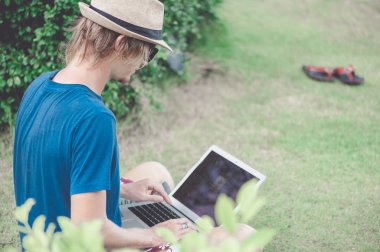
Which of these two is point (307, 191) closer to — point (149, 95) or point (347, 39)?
point (149, 95)

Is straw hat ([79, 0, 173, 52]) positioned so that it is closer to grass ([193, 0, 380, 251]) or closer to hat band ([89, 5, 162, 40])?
hat band ([89, 5, 162, 40])

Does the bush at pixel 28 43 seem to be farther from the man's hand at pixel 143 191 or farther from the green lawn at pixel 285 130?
the man's hand at pixel 143 191

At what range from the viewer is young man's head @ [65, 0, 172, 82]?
1.87 m

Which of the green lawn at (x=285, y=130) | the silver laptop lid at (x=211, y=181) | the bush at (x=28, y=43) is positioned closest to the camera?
the silver laptop lid at (x=211, y=181)

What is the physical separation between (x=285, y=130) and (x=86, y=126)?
11.5 feet

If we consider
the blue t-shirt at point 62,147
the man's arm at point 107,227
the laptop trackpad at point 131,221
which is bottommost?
the laptop trackpad at point 131,221

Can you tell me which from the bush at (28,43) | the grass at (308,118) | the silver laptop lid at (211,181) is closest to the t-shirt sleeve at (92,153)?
the silver laptop lid at (211,181)

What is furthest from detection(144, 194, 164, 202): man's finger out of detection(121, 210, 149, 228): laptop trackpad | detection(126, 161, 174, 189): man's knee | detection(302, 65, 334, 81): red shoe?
detection(302, 65, 334, 81): red shoe

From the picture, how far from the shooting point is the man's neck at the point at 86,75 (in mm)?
1825

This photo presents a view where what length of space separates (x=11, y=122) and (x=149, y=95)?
1345 mm

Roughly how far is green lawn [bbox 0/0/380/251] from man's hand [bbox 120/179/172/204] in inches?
43.8

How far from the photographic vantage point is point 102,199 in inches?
66.3

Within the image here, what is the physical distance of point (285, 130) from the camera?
484 cm

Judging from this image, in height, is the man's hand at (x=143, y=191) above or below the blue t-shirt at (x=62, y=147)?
below
